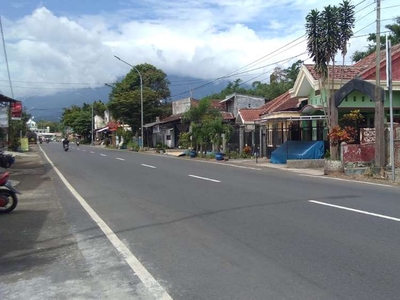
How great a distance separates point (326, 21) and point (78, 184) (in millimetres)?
13012

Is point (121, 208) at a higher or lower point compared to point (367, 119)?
lower

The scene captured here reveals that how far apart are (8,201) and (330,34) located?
15.9m

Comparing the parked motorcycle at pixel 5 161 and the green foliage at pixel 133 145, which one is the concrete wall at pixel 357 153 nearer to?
the parked motorcycle at pixel 5 161

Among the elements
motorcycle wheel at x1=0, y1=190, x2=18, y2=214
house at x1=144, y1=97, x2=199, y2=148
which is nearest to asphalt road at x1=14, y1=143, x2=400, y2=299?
motorcycle wheel at x1=0, y1=190, x2=18, y2=214

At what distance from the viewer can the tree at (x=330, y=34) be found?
20281 millimetres

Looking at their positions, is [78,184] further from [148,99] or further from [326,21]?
[148,99]

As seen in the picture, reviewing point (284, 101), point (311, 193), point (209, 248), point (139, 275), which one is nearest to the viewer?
point (139, 275)

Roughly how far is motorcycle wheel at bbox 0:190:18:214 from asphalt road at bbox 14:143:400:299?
1.29 m

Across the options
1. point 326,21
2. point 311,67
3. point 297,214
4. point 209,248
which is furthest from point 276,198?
point 311,67

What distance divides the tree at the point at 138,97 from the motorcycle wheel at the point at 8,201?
46181 millimetres

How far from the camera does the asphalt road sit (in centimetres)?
503

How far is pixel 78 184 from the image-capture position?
52.0 ft

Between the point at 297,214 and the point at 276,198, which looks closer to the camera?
the point at 297,214

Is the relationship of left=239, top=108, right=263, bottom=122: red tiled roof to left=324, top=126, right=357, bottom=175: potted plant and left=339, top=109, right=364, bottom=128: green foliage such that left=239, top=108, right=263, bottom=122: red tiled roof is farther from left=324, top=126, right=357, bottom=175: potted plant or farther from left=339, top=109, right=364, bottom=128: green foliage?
left=324, top=126, right=357, bottom=175: potted plant
